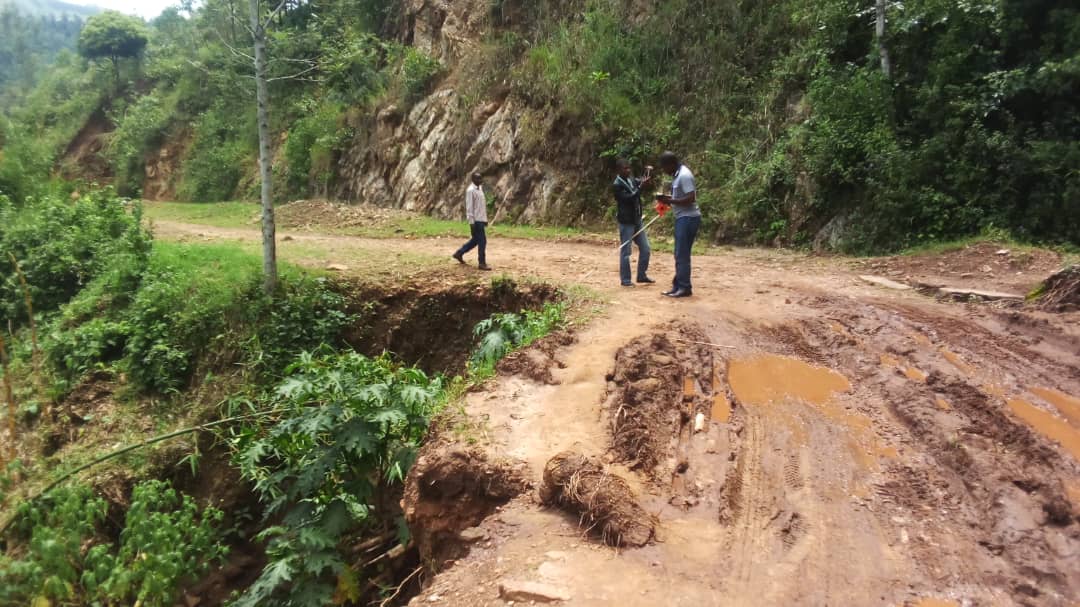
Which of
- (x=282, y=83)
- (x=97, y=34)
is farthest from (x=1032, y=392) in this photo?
(x=97, y=34)

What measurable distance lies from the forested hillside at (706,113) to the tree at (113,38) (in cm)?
1323

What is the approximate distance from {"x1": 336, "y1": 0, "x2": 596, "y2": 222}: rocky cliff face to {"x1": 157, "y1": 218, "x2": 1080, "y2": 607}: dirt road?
8331 mm

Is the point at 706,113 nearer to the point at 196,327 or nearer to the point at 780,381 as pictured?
the point at 780,381

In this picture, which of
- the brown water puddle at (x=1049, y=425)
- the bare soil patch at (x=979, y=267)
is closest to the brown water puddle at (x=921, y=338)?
the brown water puddle at (x=1049, y=425)

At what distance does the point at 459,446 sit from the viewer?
13.8ft

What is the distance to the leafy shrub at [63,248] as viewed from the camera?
1034 cm

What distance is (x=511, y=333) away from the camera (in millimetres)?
6734

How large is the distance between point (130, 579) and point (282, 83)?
23.4 metres

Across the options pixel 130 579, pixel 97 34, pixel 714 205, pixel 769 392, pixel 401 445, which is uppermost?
pixel 97 34

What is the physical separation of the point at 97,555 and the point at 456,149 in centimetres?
1342

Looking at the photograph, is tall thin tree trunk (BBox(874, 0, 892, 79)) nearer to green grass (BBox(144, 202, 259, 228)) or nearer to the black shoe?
the black shoe

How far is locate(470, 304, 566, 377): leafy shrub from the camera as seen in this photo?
6.27 meters

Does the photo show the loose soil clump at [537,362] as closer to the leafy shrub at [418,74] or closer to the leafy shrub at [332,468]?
the leafy shrub at [332,468]

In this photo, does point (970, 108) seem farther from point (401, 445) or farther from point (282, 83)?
point (282, 83)
